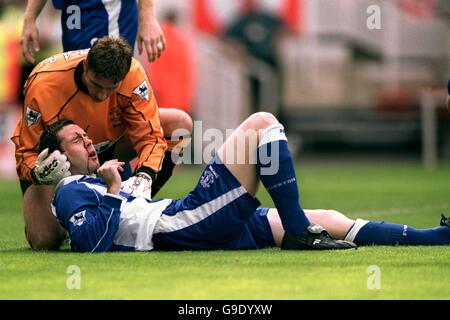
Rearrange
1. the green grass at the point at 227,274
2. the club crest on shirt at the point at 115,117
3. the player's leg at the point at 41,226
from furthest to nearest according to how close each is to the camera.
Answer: the club crest on shirt at the point at 115,117 < the player's leg at the point at 41,226 < the green grass at the point at 227,274

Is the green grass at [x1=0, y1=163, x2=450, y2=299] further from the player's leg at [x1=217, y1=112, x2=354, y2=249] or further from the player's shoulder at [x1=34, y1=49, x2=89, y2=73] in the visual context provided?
the player's shoulder at [x1=34, y1=49, x2=89, y2=73]

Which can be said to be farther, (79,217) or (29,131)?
(29,131)

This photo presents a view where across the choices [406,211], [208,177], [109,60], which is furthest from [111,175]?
[406,211]

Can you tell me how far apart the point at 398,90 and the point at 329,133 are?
1478 millimetres

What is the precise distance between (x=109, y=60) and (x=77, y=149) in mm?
516

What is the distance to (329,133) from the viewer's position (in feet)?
68.5

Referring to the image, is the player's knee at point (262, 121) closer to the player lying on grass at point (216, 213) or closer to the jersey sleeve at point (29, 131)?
the player lying on grass at point (216, 213)

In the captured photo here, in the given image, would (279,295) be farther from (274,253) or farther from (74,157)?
(74,157)

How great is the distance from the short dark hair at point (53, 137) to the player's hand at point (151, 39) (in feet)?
3.73

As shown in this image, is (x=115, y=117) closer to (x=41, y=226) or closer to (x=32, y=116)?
(x=32, y=116)

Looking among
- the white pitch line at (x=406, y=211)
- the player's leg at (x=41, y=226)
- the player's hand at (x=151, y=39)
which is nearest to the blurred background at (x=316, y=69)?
the white pitch line at (x=406, y=211)

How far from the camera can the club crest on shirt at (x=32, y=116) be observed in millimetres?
7277

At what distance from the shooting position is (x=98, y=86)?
6961 millimetres
